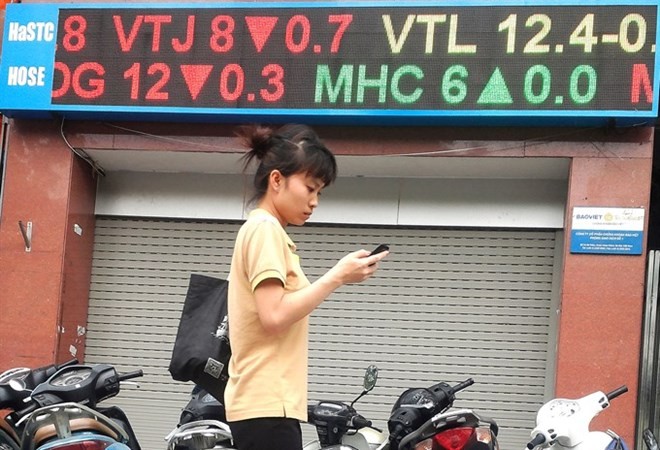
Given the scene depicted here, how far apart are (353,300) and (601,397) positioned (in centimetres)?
350

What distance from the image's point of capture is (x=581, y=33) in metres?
6.16

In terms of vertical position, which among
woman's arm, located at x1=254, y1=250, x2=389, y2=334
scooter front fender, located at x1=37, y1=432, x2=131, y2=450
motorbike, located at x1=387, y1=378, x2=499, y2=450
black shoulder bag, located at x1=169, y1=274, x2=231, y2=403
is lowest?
scooter front fender, located at x1=37, y1=432, x2=131, y2=450

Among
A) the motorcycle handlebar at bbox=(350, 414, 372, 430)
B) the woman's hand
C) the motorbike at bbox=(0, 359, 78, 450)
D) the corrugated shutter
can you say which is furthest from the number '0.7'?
the woman's hand

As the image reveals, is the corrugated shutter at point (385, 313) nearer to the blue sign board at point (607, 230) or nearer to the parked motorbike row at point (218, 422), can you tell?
the blue sign board at point (607, 230)

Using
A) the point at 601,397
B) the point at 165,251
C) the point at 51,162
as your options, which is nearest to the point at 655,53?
the point at 601,397

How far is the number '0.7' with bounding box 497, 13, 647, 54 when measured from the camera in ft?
19.9

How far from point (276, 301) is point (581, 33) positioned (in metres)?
4.94

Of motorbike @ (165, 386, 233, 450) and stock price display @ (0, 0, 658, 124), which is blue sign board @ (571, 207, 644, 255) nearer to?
stock price display @ (0, 0, 658, 124)

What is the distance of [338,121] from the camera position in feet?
21.9

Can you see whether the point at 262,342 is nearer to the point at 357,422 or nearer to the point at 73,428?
the point at 73,428

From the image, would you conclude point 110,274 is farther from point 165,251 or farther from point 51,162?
point 51,162

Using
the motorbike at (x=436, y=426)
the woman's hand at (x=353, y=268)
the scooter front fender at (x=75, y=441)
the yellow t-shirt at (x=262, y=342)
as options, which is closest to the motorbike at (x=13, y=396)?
the scooter front fender at (x=75, y=441)

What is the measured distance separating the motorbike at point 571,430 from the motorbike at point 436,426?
0.28 metres

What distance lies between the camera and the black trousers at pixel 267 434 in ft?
6.87
